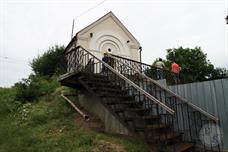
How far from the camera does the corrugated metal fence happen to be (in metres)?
5.56

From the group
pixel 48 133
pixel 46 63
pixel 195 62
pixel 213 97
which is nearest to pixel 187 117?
pixel 213 97

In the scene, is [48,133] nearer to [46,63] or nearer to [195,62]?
[46,63]

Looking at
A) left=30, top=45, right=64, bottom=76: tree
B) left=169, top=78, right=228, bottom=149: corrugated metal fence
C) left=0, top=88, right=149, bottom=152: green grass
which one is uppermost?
left=30, top=45, right=64, bottom=76: tree

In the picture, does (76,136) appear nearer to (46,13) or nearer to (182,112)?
(182,112)

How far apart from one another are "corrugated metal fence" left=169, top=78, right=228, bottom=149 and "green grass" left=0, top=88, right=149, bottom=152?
2.01 m

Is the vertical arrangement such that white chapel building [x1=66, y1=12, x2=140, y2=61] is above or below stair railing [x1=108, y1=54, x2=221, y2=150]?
above

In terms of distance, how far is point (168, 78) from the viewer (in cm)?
893

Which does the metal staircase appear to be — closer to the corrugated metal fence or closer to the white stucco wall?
the corrugated metal fence

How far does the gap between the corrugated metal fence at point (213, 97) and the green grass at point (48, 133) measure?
2.01 meters

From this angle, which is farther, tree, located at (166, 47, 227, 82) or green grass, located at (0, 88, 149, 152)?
tree, located at (166, 47, 227, 82)

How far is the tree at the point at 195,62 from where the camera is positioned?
1959 centimetres

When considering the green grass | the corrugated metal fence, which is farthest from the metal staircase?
the green grass

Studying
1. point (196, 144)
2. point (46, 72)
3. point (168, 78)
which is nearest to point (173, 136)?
point (196, 144)

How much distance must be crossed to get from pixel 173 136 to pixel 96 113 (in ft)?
9.68
